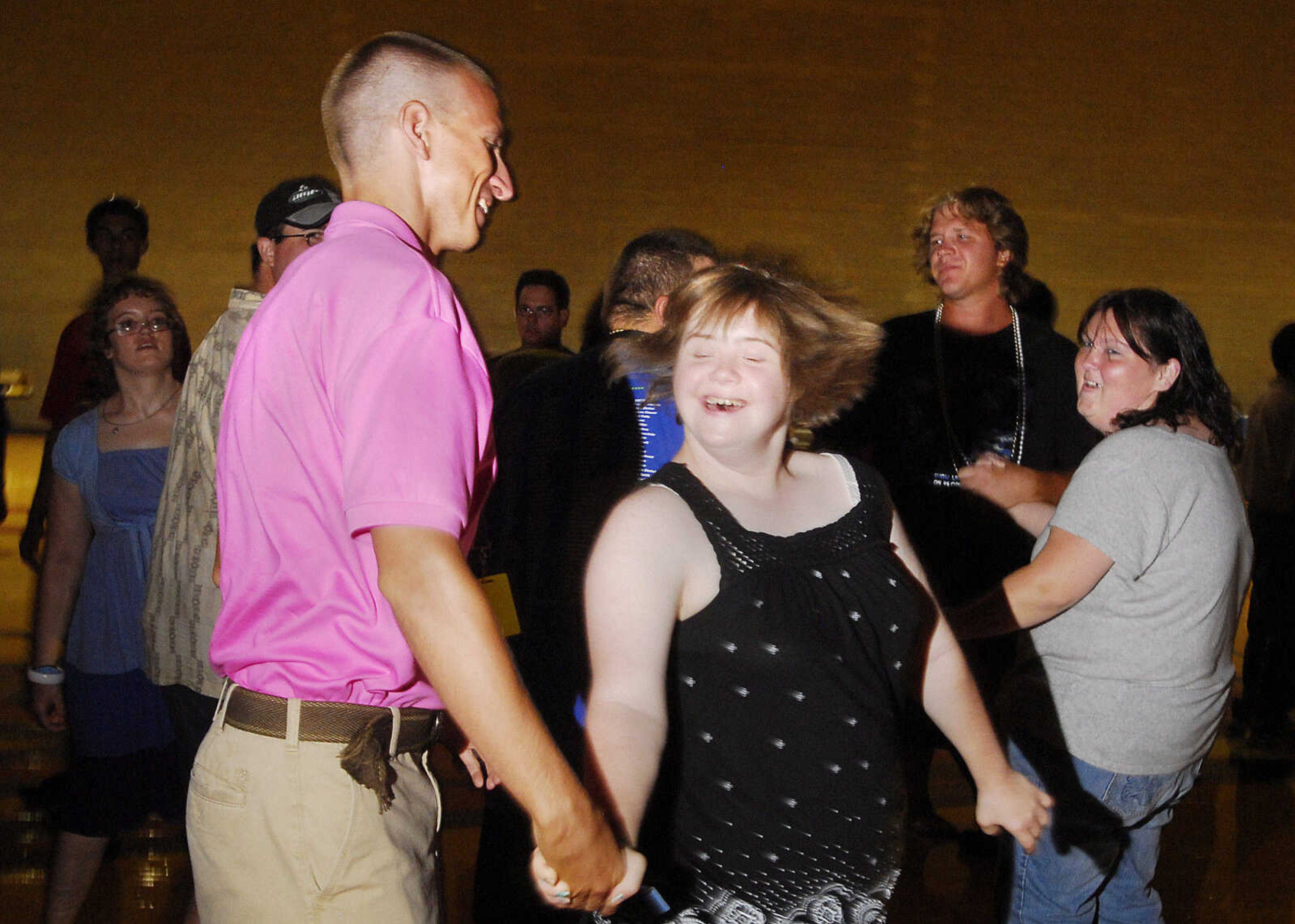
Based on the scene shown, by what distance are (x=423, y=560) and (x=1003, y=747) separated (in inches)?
57.8

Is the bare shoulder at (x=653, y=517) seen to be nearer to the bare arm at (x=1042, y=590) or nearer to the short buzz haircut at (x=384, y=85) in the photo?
the short buzz haircut at (x=384, y=85)

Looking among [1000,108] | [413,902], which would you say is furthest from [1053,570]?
[1000,108]

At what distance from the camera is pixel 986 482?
2412mm

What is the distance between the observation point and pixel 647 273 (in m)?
2.39

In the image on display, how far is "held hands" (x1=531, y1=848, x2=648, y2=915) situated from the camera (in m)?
1.12

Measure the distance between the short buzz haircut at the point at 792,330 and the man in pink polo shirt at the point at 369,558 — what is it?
322 mm

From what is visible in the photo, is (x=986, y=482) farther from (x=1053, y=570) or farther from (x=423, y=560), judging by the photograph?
(x=423, y=560)

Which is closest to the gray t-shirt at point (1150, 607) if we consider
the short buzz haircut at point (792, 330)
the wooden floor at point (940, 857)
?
the short buzz haircut at point (792, 330)

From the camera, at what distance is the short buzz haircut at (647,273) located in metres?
2.38

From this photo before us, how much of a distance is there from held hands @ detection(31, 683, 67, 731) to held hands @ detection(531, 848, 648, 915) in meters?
1.73

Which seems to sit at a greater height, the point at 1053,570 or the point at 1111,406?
the point at 1111,406

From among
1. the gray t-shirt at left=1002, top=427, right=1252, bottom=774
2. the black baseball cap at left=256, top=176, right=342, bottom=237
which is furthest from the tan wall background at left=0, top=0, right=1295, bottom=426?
the gray t-shirt at left=1002, top=427, right=1252, bottom=774

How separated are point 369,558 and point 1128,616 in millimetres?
1362

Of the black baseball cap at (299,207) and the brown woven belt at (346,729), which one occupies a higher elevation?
the black baseball cap at (299,207)
